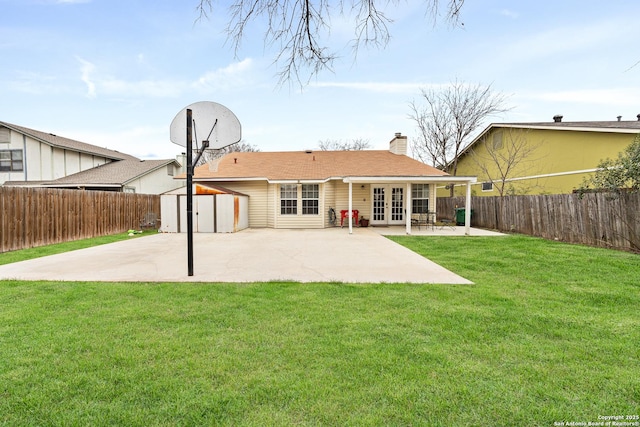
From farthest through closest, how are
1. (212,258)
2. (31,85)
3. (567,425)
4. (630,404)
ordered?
(31,85), (212,258), (630,404), (567,425)

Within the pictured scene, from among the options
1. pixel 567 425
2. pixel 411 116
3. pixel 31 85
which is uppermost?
pixel 411 116

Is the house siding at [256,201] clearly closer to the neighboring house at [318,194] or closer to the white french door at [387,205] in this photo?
the neighboring house at [318,194]

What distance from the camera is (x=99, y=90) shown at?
1248 cm

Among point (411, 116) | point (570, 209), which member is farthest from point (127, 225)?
point (411, 116)

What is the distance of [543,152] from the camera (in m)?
15.4

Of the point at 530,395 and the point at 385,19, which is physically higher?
the point at 385,19

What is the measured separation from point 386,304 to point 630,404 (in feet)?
7.33

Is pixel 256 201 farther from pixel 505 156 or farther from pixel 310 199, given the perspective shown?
pixel 505 156

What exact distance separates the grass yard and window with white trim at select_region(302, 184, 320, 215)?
1092 centimetres

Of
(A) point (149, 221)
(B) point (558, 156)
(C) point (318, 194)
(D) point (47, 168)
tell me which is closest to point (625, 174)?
(B) point (558, 156)

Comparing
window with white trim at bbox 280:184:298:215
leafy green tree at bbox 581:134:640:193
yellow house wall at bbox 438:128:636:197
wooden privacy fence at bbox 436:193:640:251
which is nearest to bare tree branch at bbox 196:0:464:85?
leafy green tree at bbox 581:134:640:193

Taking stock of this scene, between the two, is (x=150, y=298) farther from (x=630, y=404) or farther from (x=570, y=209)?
(x=570, y=209)

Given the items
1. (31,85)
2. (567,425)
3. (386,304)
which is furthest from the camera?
(31,85)

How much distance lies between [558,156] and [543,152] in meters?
0.94
